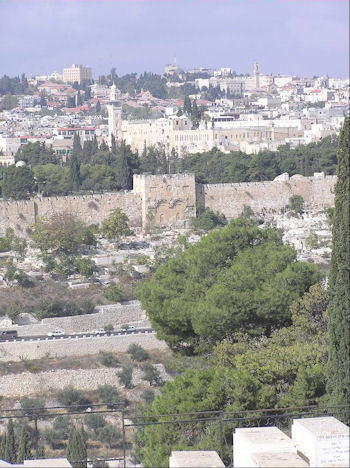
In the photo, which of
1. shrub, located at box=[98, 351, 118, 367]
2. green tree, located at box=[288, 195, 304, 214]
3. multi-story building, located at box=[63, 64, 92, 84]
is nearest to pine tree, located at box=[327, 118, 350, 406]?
shrub, located at box=[98, 351, 118, 367]

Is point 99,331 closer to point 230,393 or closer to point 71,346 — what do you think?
point 71,346

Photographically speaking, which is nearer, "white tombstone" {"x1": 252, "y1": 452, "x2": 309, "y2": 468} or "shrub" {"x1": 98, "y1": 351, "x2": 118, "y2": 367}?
"white tombstone" {"x1": 252, "y1": 452, "x2": 309, "y2": 468}

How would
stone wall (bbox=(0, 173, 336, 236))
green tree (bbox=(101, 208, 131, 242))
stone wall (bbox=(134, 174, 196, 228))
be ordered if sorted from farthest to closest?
1. stone wall (bbox=(134, 174, 196, 228))
2. stone wall (bbox=(0, 173, 336, 236))
3. green tree (bbox=(101, 208, 131, 242))

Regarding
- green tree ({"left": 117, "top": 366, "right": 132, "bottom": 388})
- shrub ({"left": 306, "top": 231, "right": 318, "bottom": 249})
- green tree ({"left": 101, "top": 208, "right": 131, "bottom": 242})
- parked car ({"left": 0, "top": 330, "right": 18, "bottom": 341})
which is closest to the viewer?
green tree ({"left": 117, "top": 366, "right": 132, "bottom": 388})

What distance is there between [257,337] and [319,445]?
5401mm

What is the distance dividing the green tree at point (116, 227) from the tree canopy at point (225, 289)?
51.4 ft

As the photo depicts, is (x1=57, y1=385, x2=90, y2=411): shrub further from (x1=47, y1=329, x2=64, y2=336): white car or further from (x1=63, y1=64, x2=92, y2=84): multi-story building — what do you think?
(x1=63, y1=64, x2=92, y2=84): multi-story building

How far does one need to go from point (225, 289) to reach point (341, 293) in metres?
3.12

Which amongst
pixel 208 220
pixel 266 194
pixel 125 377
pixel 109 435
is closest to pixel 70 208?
pixel 208 220

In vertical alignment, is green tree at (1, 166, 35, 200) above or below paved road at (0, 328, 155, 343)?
above

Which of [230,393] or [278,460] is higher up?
[278,460]

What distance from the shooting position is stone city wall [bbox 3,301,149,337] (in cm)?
2091

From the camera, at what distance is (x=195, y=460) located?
7.35m

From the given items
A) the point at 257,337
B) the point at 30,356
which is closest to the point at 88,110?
the point at 30,356
